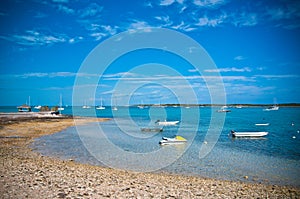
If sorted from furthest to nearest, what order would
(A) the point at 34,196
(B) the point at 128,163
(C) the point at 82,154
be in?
(C) the point at 82,154 < (B) the point at 128,163 < (A) the point at 34,196

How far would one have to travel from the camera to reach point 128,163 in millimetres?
20250

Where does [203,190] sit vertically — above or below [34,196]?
below

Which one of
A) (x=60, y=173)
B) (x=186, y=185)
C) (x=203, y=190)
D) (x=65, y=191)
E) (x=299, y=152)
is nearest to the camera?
(x=65, y=191)

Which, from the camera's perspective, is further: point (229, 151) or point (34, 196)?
point (229, 151)

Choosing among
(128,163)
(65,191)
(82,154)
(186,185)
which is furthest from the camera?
(82,154)

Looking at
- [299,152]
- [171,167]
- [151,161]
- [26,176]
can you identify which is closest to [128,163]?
[151,161]

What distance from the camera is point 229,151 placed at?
26.6 metres

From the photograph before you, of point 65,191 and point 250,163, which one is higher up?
point 65,191

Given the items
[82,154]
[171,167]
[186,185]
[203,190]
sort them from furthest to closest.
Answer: [82,154], [171,167], [186,185], [203,190]

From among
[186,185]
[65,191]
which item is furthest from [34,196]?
[186,185]

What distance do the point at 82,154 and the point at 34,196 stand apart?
13806 millimetres

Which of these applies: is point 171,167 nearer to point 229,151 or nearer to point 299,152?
point 229,151

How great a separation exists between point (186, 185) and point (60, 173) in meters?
6.88

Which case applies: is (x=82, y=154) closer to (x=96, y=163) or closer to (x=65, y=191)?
(x=96, y=163)
